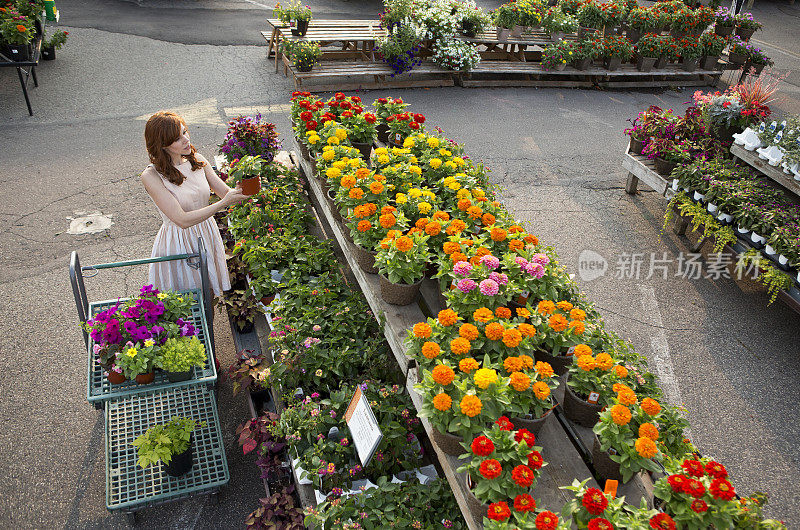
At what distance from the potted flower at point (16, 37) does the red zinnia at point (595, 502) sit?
25.1ft

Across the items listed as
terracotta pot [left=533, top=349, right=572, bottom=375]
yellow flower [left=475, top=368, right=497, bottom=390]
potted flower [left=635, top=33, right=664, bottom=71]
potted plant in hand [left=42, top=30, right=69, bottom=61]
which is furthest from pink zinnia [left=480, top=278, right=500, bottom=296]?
potted flower [left=635, top=33, right=664, bottom=71]

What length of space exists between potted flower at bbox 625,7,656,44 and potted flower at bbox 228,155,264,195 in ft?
27.3

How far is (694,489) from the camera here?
1971 mm

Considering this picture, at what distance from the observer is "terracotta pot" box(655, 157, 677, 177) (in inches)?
230

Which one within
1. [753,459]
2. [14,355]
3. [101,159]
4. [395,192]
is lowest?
[753,459]

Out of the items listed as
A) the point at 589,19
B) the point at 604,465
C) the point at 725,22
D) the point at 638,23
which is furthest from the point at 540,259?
the point at 725,22

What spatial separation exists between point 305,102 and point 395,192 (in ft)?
4.79

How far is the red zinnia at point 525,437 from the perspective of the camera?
2094 millimetres

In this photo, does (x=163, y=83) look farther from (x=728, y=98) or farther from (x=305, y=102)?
(x=728, y=98)

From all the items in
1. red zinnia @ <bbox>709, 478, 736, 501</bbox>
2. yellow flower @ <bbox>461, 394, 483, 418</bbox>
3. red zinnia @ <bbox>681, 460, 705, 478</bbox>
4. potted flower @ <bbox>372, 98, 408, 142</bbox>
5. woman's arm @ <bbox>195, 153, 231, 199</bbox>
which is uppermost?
potted flower @ <bbox>372, 98, 408, 142</bbox>

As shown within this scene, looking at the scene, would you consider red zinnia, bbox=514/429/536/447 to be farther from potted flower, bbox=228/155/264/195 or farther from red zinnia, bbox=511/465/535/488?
potted flower, bbox=228/155/264/195

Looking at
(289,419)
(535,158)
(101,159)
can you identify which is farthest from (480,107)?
(289,419)

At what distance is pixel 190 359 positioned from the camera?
8.93ft

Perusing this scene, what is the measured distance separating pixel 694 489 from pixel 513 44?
9082mm
